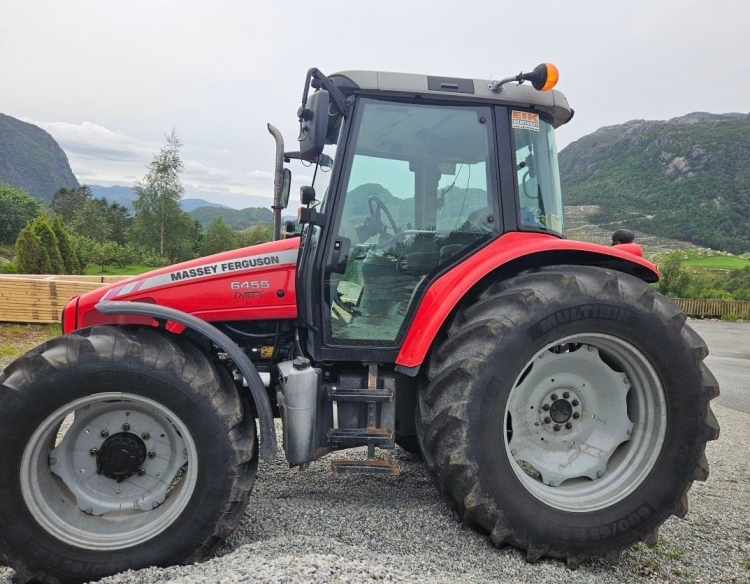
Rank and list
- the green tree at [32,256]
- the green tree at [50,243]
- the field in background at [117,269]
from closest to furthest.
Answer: the green tree at [32,256] → the green tree at [50,243] → the field in background at [117,269]

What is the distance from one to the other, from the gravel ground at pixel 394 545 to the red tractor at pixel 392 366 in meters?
0.15

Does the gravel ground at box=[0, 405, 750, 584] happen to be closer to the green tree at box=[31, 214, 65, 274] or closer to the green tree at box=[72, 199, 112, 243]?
the green tree at box=[31, 214, 65, 274]

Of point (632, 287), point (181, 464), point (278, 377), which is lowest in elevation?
point (181, 464)

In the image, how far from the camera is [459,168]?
3.03 meters

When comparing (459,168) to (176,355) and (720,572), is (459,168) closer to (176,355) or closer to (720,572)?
(176,355)

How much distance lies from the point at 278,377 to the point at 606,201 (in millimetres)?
103333

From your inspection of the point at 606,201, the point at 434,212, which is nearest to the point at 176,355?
the point at 434,212

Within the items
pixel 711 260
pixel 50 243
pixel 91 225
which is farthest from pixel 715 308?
pixel 91 225

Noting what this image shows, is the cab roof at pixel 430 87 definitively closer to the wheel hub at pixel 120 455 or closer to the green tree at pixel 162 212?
the wheel hub at pixel 120 455

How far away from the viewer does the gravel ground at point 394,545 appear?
2273 millimetres

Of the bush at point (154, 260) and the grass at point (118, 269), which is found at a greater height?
the bush at point (154, 260)

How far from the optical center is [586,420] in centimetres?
299

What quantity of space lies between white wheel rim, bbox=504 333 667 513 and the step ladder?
638 mm

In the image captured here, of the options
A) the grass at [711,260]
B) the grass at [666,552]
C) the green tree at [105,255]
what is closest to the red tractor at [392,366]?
the grass at [666,552]
